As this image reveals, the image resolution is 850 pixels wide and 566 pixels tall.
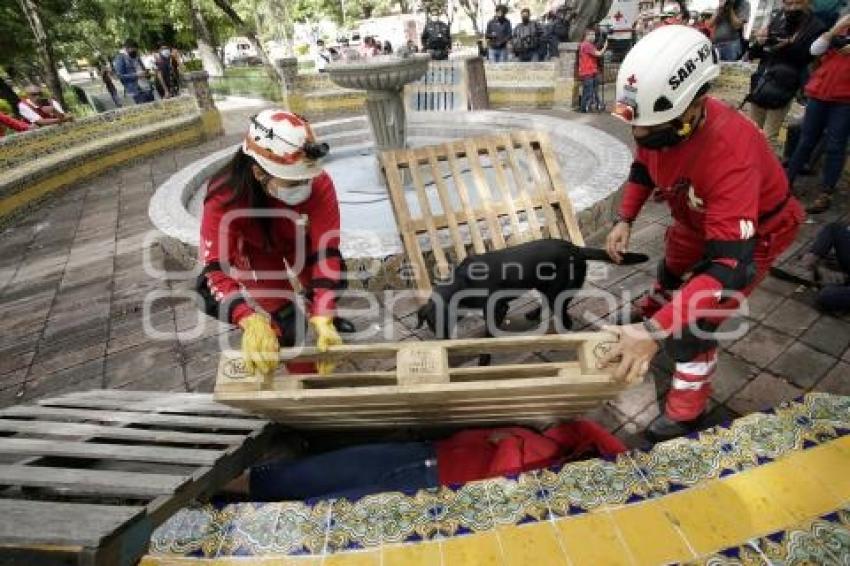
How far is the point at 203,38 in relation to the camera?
82.7ft

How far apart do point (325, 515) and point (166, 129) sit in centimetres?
1128

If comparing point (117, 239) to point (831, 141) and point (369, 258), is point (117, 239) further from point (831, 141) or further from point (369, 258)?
point (831, 141)

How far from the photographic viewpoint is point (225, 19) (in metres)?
30.1

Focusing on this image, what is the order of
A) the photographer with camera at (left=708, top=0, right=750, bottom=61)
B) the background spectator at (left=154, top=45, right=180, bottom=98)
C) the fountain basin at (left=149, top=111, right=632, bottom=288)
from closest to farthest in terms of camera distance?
1. the fountain basin at (left=149, top=111, right=632, bottom=288)
2. the photographer with camera at (left=708, top=0, right=750, bottom=61)
3. the background spectator at (left=154, top=45, right=180, bottom=98)

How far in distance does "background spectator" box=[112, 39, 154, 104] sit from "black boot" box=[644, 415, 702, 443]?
16891 mm

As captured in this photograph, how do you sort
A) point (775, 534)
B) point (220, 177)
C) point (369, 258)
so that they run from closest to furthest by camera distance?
point (775, 534), point (220, 177), point (369, 258)

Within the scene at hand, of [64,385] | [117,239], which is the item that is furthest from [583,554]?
[117,239]

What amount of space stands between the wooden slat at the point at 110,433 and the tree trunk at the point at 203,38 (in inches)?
990

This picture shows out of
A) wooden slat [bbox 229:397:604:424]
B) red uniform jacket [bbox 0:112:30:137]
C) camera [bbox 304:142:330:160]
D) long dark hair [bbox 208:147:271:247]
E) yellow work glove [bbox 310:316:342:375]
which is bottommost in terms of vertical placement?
wooden slat [bbox 229:397:604:424]

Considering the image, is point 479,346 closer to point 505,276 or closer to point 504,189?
point 505,276

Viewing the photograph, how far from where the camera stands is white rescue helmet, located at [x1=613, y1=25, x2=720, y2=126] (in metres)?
2.10

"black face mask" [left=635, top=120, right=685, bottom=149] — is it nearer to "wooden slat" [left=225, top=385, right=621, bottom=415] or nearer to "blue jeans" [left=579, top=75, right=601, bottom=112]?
"wooden slat" [left=225, top=385, right=621, bottom=415]

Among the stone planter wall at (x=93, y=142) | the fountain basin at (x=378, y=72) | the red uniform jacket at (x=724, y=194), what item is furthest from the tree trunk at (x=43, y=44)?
the red uniform jacket at (x=724, y=194)

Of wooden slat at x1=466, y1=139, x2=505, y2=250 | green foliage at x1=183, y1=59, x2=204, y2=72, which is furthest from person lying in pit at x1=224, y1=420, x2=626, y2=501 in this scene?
green foliage at x1=183, y1=59, x2=204, y2=72
